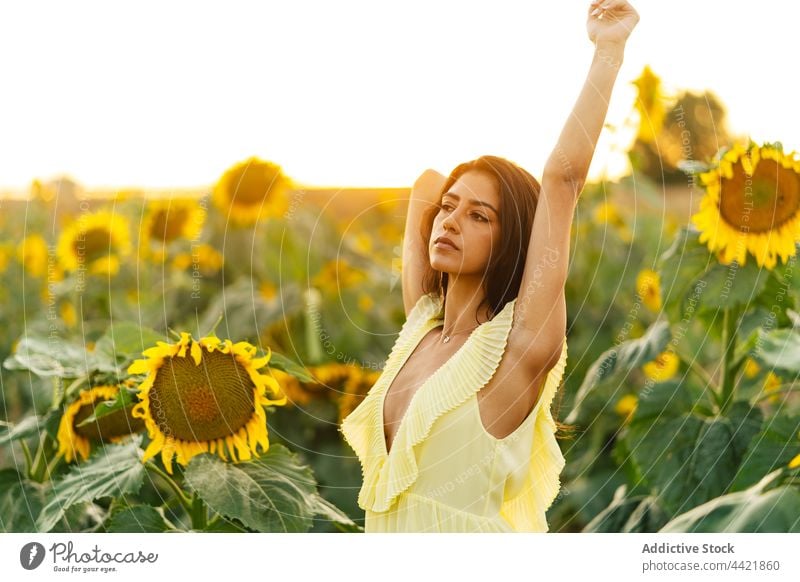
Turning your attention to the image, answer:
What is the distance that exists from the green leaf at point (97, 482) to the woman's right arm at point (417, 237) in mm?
328

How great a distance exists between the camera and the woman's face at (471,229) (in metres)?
0.93

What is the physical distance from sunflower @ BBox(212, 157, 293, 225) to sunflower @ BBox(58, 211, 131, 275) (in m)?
0.19

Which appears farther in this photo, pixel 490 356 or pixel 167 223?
pixel 167 223

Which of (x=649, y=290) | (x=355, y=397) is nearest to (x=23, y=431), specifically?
(x=355, y=397)

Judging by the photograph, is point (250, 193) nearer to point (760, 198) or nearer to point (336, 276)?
point (336, 276)

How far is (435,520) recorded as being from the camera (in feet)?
3.13

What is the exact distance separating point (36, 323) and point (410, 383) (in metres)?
1.02

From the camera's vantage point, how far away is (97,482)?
41.3 inches

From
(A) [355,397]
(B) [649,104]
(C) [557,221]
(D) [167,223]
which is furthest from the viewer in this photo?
(D) [167,223]

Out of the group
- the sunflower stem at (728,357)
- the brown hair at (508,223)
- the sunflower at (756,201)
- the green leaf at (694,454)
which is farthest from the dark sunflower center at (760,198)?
the brown hair at (508,223)

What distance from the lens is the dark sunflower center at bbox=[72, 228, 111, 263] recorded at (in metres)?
1.70

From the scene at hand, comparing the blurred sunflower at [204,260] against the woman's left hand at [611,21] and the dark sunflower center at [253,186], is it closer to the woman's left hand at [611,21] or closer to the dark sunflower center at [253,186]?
the dark sunflower center at [253,186]

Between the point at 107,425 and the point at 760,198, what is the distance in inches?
30.2

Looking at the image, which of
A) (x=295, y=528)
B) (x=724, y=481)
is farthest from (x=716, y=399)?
(x=295, y=528)
